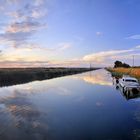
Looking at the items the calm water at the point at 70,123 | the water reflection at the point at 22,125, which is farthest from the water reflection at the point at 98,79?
the water reflection at the point at 22,125

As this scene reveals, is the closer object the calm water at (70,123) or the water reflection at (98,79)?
the calm water at (70,123)

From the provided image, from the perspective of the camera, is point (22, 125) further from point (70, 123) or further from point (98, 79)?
point (98, 79)

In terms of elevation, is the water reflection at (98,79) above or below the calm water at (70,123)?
below

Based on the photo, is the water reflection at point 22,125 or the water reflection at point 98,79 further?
the water reflection at point 98,79

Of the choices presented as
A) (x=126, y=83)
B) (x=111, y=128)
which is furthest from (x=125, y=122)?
(x=126, y=83)

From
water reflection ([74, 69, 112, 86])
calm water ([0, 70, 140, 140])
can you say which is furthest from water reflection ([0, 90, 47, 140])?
water reflection ([74, 69, 112, 86])

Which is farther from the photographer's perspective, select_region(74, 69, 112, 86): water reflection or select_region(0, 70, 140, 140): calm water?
select_region(74, 69, 112, 86): water reflection

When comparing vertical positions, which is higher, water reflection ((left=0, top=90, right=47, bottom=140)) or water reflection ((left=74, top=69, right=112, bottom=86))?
water reflection ((left=0, top=90, right=47, bottom=140))

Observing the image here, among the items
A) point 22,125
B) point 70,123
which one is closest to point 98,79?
point 70,123

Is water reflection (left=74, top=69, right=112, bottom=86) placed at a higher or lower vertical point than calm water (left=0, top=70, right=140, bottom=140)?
lower

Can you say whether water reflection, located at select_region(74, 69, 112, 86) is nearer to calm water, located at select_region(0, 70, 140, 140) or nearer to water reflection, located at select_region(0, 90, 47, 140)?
calm water, located at select_region(0, 70, 140, 140)

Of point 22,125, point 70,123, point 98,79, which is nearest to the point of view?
point 22,125

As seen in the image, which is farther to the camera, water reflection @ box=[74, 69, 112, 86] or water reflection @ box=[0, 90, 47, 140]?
water reflection @ box=[74, 69, 112, 86]

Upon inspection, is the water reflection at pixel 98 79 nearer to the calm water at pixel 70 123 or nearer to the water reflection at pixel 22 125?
the calm water at pixel 70 123
